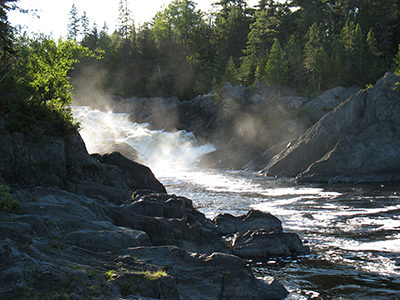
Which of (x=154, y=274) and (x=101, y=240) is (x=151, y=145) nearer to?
(x=101, y=240)

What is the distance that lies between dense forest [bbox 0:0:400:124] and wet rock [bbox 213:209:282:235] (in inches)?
537

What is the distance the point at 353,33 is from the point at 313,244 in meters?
60.6

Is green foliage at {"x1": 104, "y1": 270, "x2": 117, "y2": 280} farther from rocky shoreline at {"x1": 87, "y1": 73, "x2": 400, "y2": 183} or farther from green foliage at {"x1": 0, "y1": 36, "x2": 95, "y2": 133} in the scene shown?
rocky shoreline at {"x1": 87, "y1": 73, "x2": 400, "y2": 183}

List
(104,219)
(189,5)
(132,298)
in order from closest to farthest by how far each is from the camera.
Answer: (132,298) < (104,219) < (189,5)

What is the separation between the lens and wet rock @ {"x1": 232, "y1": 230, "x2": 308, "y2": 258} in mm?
18750

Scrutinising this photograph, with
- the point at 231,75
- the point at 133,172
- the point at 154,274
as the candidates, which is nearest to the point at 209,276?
the point at 154,274

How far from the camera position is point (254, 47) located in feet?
284

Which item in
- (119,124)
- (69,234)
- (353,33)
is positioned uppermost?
(353,33)

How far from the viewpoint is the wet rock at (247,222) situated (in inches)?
901

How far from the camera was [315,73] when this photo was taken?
7225cm

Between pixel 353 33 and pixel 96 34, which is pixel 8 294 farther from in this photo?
pixel 96 34

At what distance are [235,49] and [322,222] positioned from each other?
82.1 m

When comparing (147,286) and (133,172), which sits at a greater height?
(133,172)

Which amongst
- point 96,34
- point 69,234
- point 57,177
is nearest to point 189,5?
point 96,34
